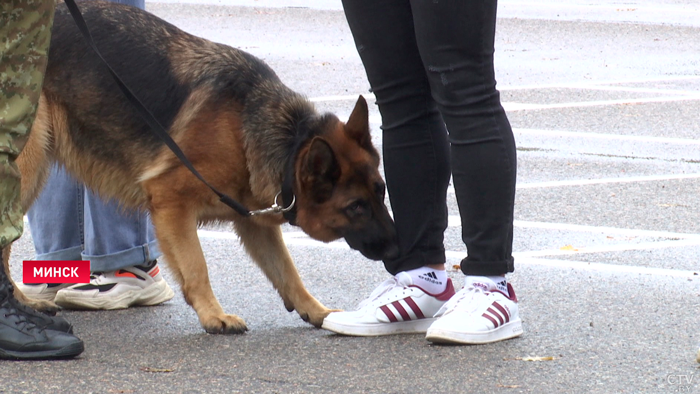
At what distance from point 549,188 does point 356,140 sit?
9.19 ft

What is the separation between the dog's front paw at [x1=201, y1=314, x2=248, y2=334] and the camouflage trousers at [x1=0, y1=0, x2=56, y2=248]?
0.90 metres

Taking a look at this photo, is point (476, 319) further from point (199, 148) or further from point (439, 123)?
point (199, 148)

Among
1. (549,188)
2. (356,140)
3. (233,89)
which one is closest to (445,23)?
(356,140)

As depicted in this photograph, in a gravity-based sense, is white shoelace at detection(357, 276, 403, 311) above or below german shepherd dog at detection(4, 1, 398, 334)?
below

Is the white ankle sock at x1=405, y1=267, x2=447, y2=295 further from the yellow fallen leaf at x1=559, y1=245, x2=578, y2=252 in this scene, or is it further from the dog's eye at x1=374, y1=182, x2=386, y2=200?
the yellow fallen leaf at x1=559, y1=245, x2=578, y2=252

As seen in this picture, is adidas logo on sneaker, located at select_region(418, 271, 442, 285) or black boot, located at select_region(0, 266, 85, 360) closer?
black boot, located at select_region(0, 266, 85, 360)

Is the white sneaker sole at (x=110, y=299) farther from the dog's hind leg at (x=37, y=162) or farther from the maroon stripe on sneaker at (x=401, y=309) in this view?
the maroon stripe on sneaker at (x=401, y=309)

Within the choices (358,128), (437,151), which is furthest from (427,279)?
(358,128)

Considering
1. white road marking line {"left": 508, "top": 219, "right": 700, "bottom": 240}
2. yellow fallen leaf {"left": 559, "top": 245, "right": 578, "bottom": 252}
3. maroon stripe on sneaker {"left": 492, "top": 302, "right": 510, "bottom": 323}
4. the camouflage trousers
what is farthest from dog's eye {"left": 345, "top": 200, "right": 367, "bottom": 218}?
white road marking line {"left": 508, "top": 219, "right": 700, "bottom": 240}

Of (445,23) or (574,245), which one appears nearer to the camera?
(445,23)

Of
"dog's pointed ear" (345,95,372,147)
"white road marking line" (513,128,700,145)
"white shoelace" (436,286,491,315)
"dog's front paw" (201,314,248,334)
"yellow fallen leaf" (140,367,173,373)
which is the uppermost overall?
"dog's pointed ear" (345,95,372,147)

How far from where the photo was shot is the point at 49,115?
466 centimetres

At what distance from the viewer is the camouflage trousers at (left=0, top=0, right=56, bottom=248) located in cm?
363

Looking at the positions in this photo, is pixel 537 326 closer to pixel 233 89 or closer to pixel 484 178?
pixel 484 178
